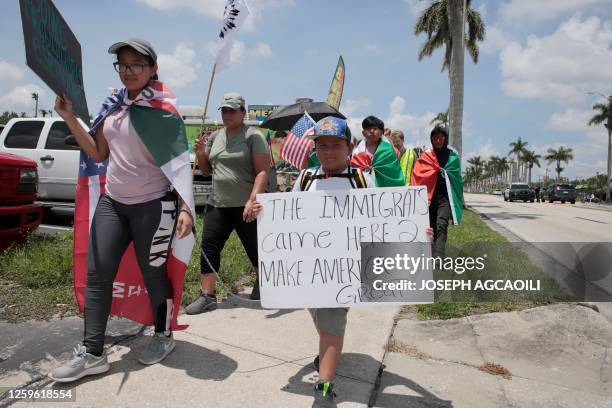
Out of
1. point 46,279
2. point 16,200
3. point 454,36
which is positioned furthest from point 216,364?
point 454,36

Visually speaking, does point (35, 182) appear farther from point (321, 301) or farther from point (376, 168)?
point (321, 301)

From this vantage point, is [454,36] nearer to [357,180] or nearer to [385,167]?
[385,167]

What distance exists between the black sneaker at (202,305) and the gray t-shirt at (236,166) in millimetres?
830

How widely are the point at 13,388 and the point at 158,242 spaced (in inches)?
42.6

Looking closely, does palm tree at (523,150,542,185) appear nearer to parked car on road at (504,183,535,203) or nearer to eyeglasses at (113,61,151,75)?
parked car on road at (504,183,535,203)

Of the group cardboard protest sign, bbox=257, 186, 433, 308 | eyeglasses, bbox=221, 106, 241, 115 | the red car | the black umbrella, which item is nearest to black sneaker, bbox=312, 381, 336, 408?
cardboard protest sign, bbox=257, 186, 433, 308

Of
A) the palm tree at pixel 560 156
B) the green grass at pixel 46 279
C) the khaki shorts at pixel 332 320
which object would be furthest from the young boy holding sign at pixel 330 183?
the palm tree at pixel 560 156

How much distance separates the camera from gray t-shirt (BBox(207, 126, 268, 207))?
13.1ft

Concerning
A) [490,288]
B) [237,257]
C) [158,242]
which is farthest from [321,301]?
[237,257]

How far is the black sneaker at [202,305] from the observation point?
3.96m

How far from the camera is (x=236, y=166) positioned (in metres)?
4.05

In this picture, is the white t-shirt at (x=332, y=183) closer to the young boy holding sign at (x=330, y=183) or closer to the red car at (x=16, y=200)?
the young boy holding sign at (x=330, y=183)

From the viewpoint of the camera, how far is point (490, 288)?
4918 millimetres

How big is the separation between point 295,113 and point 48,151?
4.76 meters
